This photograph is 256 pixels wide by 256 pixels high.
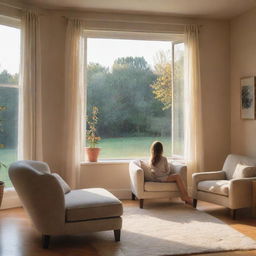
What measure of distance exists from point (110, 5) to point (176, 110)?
6.99 ft

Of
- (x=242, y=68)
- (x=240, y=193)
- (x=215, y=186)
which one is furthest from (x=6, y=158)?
(x=242, y=68)

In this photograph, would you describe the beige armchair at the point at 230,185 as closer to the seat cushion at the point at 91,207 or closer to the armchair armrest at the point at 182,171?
the armchair armrest at the point at 182,171

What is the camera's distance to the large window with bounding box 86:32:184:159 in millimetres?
6859

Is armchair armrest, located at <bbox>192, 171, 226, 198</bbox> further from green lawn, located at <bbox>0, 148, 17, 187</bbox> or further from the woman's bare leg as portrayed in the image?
green lawn, located at <bbox>0, 148, 17, 187</bbox>

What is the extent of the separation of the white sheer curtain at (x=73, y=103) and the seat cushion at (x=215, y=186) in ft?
6.49

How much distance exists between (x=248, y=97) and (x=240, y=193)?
1.86m

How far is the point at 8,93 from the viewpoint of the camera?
605 cm

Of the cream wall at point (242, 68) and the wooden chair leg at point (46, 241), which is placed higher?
the cream wall at point (242, 68)

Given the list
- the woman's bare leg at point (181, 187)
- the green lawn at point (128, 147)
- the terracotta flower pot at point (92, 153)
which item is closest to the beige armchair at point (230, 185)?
the woman's bare leg at point (181, 187)

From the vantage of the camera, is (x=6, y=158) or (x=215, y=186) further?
(x=6, y=158)

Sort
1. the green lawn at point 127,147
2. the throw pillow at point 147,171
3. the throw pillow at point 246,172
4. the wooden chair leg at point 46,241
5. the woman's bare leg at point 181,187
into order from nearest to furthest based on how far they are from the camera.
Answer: the wooden chair leg at point 46,241, the throw pillow at point 246,172, the woman's bare leg at point 181,187, the throw pillow at point 147,171, the green lawn at point 127,147

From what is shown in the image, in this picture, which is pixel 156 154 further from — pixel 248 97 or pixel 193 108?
pixel 248 97

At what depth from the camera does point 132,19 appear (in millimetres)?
6691

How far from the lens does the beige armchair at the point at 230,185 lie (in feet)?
17.5
